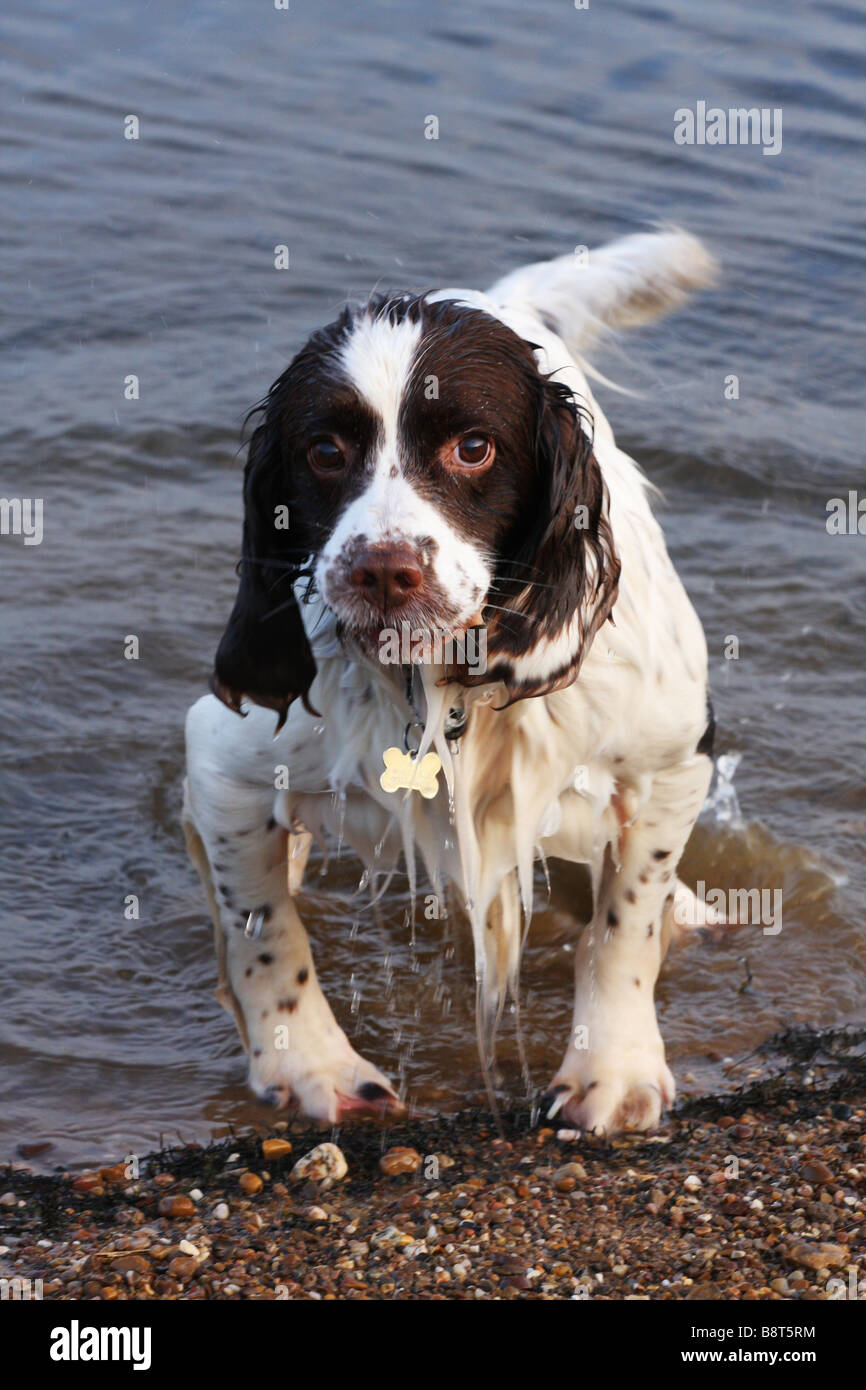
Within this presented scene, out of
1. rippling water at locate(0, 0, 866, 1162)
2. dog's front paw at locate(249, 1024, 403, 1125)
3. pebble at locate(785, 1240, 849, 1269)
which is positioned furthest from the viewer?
rippling water at locate(0, 0, 866, 1162)

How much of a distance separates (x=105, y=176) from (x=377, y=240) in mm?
2101

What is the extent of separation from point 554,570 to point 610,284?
1.83 metres

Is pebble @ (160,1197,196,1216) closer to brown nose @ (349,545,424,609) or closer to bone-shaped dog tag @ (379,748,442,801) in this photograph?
bone-shaped dog tag @ (379,748,442,801)

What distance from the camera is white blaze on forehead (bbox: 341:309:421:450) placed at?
3021 mm

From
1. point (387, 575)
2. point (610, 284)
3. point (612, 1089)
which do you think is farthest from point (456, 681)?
point (610, 284)

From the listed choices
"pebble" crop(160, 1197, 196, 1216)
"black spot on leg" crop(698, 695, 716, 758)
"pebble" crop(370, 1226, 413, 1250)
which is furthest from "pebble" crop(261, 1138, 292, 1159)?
"black spot on leg" crop(698, 695, 716, 758)

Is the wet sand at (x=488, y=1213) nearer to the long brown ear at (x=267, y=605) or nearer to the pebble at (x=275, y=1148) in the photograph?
the pebble at (x=275, y=1148)

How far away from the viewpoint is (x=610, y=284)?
4809mm

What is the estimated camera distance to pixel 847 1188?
3.44m

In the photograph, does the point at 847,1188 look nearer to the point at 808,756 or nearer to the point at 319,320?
the point at 808,756

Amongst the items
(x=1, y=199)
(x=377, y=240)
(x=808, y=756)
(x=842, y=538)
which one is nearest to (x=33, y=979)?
(x=808, y=756)

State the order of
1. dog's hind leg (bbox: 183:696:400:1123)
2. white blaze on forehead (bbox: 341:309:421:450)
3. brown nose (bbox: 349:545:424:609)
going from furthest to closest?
dog's hind leg (bbox: 183:696:400:1123) → white blaze on forehead (bbox: 341:309:421:450) → brown nose (bbox: 349:545:424:609)

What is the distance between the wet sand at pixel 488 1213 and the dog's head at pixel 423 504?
1020mm

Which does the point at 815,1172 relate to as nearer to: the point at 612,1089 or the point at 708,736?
the point at 612,1089
